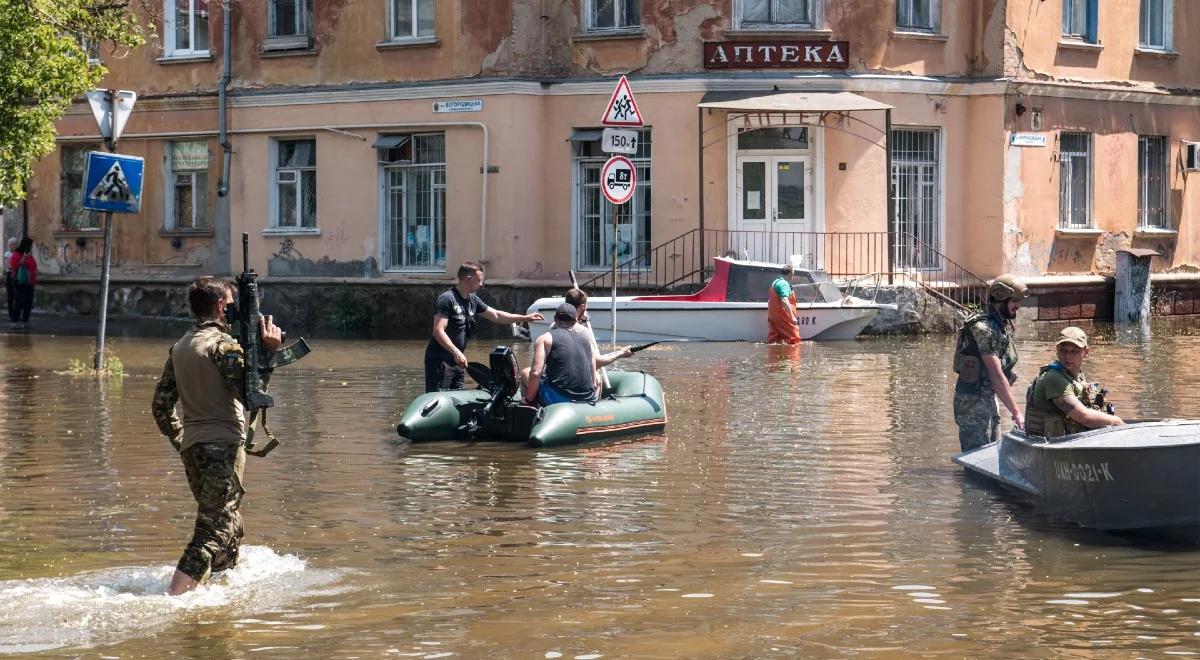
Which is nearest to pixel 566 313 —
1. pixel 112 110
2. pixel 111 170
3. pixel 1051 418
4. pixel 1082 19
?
pixel 1051 418

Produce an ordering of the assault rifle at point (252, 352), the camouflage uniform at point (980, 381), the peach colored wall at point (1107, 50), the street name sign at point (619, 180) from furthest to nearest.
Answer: the peach colored wall at point (1107, 50), the street name sign at point (619, 180), the camouflage uniform at point (980, 381), the assault rifle at point (252, 352)

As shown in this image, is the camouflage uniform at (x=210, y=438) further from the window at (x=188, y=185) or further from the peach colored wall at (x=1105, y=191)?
the window at (x=188, y=185)

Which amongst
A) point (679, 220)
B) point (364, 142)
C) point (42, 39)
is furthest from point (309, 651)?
point (364, 142)

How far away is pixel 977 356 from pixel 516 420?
3.80 m

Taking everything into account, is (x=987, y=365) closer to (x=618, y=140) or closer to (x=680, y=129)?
(x=618, y=140)

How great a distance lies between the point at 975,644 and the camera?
7.87m

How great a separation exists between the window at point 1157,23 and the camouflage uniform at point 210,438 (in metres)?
26.0

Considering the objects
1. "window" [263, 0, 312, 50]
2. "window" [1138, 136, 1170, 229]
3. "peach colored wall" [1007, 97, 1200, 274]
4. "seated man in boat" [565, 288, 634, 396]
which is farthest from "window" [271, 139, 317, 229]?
"seated man in boat" [565, 288, 634, 396]

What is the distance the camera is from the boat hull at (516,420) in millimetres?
14312

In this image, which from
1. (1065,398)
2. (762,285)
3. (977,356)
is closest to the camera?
(1065,398)

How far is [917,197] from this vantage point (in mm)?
29359

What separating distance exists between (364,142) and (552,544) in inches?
819

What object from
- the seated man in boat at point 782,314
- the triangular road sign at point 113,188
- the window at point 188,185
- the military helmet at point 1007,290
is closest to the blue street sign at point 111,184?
the triangular road sign at point 113,188

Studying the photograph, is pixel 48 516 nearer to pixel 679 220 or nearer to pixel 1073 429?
pixel 1073 429
